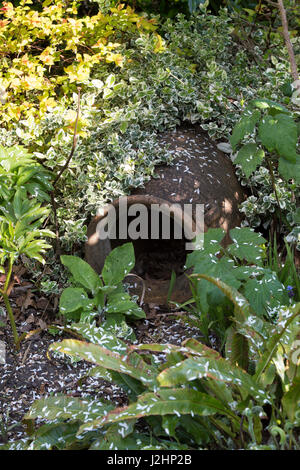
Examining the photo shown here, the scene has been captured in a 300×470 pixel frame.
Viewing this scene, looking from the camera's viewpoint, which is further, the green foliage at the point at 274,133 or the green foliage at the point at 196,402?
the green foliage at the point at 274,133

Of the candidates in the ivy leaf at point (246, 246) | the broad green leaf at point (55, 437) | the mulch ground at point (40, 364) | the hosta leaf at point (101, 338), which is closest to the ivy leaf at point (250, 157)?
the ivy leaf at point (246, 246)

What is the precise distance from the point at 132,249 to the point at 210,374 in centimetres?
124

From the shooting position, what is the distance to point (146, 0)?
4.56 meters

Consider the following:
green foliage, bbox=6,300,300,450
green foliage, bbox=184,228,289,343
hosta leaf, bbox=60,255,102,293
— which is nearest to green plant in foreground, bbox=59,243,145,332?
hosta leaf, bbox=60,255,102,293

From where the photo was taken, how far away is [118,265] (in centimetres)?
302

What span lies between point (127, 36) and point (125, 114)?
2.55ft

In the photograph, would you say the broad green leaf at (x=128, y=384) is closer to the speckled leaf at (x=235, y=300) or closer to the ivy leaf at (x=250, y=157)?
the speckled leaf at (x=235, y=300)

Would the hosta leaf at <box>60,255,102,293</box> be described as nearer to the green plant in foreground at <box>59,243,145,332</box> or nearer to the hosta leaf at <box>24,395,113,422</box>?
the green plant in foreground at <box>59,243,145,332</box>

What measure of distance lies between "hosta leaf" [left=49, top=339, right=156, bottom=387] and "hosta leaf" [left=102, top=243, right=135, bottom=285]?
0.87 m

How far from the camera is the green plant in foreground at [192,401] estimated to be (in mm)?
1916
